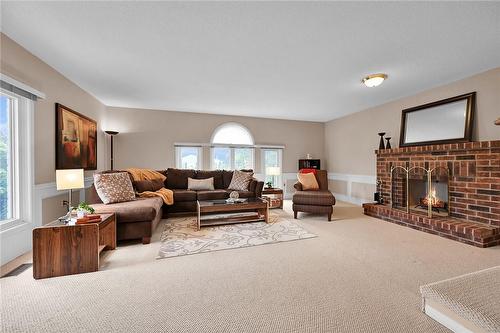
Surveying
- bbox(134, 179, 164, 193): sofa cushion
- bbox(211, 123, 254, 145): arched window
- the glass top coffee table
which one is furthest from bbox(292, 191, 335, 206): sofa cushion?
bbox(134, 179, 164, 193): sofa cushion

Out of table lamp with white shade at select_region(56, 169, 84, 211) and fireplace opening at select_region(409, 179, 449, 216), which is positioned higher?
table lamp with white shade at select_region(56, 169, 84, 211)

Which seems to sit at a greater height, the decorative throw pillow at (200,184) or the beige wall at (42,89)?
the beige wall at (42,89)

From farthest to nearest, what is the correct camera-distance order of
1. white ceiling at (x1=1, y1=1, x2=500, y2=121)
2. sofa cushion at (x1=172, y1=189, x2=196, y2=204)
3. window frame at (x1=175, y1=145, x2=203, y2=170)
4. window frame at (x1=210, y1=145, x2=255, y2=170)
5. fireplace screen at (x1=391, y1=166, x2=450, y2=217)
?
window frame at (x1=210, y1=145, x2=255, y2=170), window frame at (x1=175, y1=145, x2=203, y2=170), sofa cushion at (x1=172, y1=189, x2=196, y2=204), fireplace screen at (x1=391, y1=166, x2=450, y2=217), white ceiling at (x1=1, y1=1, x2=500, y2=121)

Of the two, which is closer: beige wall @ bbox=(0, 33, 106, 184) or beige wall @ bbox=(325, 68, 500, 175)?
beige wall @ bbox=(0, 33, 106, 184)

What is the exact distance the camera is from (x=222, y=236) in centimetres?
306

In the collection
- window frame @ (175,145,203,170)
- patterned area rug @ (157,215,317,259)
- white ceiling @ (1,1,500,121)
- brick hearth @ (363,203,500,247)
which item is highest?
white ceiling @ (1,1,500,121)

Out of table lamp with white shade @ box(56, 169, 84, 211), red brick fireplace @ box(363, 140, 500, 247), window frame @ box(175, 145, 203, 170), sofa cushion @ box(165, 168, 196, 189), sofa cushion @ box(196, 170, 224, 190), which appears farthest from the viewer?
window frame @ box(175, 145, 203, 170)

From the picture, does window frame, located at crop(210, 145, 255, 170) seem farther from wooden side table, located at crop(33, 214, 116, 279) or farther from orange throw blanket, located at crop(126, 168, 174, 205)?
wooden side table, located at crop(33, 214, 116, 279)

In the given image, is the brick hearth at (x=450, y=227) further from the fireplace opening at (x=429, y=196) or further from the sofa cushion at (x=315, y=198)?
the sofa cushion at (x=315, y=198)

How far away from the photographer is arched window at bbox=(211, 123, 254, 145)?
230 inches

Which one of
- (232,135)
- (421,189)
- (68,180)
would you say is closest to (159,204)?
(68,180)

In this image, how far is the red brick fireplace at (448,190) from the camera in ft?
9.29

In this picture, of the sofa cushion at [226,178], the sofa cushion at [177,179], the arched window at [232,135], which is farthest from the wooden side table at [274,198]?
the sofa cushion at [177,179]

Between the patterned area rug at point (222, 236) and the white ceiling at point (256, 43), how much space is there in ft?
7.94
